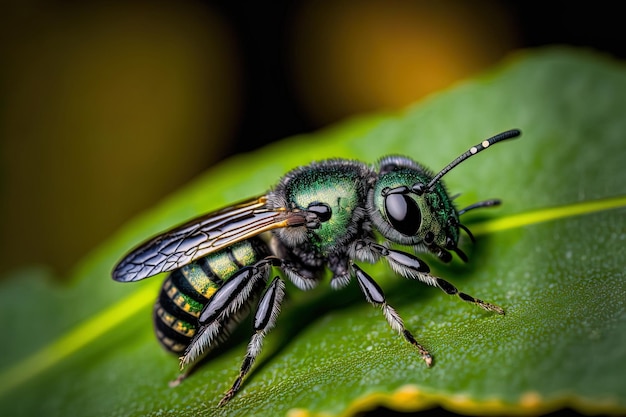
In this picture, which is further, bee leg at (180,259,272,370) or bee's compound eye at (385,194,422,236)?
bee leg at (180,259,272,370)

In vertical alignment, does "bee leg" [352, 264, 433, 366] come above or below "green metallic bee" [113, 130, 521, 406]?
below

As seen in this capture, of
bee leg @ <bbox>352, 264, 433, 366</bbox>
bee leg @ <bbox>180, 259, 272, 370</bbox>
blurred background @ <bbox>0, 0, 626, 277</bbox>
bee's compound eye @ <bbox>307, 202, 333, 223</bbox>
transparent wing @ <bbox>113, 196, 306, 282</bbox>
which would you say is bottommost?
bee leg @ <bbox>352, 264, 433, 366</bbox>

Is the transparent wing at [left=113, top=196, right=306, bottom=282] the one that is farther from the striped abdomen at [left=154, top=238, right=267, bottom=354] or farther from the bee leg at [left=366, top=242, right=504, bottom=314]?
the bee leg at [left=366, top=242, right=504, bottom=314]

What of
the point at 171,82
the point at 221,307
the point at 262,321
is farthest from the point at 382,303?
the point at 171,82

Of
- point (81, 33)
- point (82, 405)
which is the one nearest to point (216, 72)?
point (81, 33)

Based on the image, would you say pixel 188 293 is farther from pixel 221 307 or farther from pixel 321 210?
pixel 321 210

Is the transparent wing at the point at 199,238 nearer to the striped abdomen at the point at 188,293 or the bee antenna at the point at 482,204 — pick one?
the striped abdomen at the point at 188,293

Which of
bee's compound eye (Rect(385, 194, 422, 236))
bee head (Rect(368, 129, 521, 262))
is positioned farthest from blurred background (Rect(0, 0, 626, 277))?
bee's compound eye (Rect(385, 194, 422, 236))

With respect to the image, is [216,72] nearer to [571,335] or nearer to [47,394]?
[47,394]
